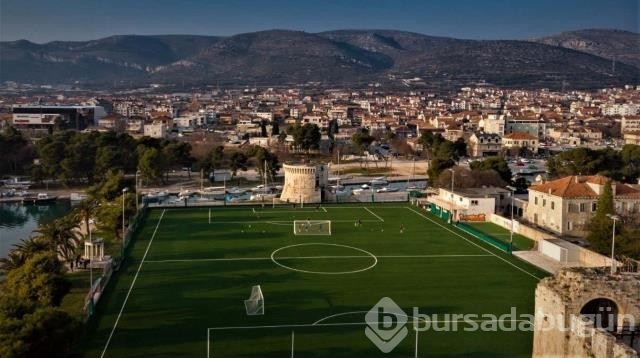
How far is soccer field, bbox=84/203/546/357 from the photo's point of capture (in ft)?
80.3

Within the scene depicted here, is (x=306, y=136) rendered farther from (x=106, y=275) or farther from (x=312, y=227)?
(x=106, y=275)

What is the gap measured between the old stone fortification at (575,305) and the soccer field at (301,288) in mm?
4130

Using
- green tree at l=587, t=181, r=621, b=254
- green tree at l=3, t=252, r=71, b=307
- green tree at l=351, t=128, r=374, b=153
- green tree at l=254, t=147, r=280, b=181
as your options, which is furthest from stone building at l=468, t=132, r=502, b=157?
green tree at l=3, t=252, r=71, b=307

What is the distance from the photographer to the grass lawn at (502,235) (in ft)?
141

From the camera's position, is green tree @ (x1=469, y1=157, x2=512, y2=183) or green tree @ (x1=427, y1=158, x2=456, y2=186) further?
green tree @ (x1=427, y1=158, x2=456, y2=186)

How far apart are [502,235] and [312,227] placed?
13.0 m

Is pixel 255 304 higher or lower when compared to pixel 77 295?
higher

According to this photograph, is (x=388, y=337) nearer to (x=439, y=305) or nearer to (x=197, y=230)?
(x=439, y=305)

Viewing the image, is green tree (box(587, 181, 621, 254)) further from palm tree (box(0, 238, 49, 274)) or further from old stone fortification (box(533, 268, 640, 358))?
palm tree (box(0, 238, 49, 274))

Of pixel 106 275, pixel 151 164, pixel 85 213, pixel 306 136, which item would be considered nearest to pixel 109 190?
pixel 85 213

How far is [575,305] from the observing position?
1886 centimetres

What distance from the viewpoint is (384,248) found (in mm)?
41844

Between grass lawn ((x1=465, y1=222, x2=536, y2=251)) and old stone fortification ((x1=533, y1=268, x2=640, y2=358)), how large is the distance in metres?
21.9

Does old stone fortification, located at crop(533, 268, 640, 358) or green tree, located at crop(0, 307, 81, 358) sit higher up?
old stone fortification, located at crop(533, 268, 640, 358)
